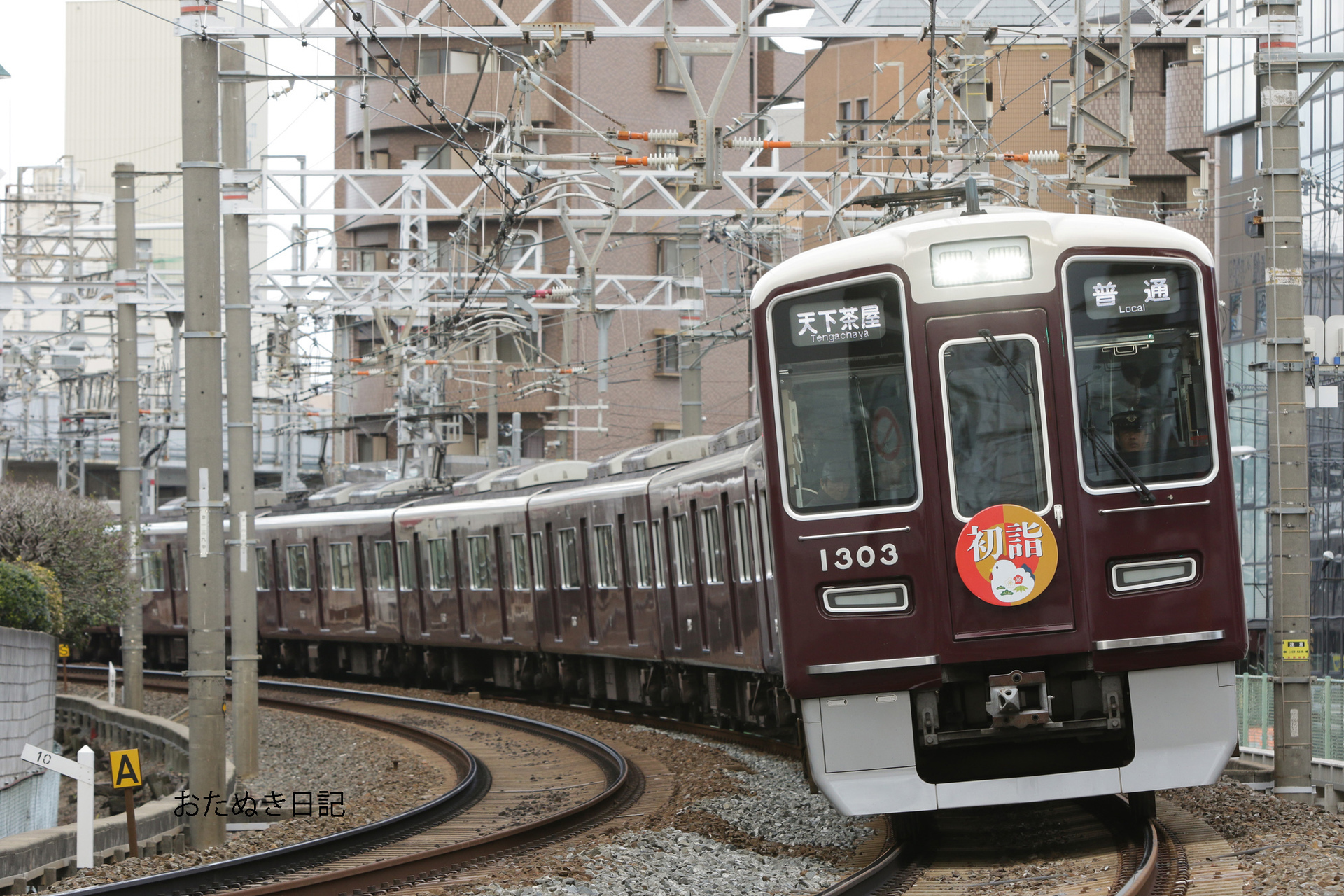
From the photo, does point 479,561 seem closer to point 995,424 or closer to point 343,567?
point 343,567

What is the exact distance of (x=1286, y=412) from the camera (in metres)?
11.4

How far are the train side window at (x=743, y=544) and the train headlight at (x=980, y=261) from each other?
5.39 m

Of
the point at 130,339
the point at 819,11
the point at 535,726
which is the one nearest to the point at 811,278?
the point at 819,11

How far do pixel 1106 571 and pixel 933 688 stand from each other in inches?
36.0

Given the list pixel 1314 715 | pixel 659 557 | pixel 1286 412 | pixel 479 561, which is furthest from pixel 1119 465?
pixel 479 561

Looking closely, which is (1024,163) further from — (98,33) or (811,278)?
(98,33)

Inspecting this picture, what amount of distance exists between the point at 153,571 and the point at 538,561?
13.4m

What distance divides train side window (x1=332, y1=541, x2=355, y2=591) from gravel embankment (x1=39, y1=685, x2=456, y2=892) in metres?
4.81

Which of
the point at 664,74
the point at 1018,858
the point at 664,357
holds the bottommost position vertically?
the point at 1018,858

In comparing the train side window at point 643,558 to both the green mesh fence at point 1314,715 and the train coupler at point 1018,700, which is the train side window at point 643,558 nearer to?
the green mesh fence at point 1314,715

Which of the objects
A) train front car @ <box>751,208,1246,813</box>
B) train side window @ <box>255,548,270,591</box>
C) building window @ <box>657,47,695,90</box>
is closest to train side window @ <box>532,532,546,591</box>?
train side window @ <box>255,548,270,591</box>

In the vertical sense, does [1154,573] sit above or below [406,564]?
below

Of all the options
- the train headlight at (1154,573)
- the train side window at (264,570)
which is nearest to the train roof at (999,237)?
the train headlight at (1154,573)

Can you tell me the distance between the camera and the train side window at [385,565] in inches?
1003
